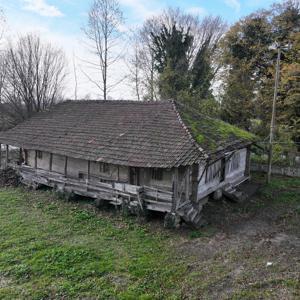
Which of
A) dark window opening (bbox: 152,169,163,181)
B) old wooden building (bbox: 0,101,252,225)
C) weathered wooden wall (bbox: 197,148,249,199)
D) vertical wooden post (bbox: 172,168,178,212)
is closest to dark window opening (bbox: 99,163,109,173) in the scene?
old wooden building (bbox: 0,101,252,225)

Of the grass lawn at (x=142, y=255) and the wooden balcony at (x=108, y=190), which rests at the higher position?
the wooden balcony at (x=108, y=190)

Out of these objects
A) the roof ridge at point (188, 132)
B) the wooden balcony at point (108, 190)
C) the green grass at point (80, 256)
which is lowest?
the green grass at point (80, 256)

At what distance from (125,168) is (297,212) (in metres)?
7.53

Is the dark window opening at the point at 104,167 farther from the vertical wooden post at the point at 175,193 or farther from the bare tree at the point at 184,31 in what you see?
the bare tree at the point at 184,31

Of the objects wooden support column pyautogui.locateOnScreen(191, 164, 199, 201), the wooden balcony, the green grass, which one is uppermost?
wooden support column pyautogui.locateOnScreen(191, 164, 199, 201)

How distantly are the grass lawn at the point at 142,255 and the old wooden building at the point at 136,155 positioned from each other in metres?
0.98

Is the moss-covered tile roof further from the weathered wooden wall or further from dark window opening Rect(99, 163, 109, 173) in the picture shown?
dark window opening Rect(99, 163, 109, 173)

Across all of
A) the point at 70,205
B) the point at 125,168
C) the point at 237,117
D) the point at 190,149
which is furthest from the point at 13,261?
the point at 237,117

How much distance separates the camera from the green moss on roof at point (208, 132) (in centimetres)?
1193

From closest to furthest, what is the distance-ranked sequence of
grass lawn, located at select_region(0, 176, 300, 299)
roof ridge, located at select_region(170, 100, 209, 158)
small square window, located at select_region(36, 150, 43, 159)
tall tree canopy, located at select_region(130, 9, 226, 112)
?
grass lawn, located at select_region(0, 176, 300, 299)
roof ridge, located at select_region(170, 100, 209, 158)
small square window, located at select_region(36, 150, 43, 159)
tall tree canopy, located at select_region(130, 9, 226, 112)

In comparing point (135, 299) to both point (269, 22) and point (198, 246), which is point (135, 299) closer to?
point (198, 246)

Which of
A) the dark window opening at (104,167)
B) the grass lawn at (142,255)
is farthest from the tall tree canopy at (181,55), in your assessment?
the grass lawn at (142,255)

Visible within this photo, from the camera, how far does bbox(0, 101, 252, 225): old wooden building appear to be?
11.1m

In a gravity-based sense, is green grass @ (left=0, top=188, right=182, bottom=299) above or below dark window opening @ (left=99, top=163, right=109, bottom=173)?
below
